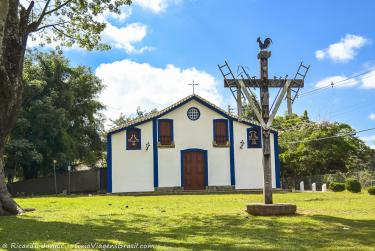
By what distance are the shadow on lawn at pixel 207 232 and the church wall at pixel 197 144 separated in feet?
61.4

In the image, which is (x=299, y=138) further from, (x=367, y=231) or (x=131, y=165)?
(x=367, y=231)

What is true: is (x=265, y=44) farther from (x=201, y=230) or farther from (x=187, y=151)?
(x=187, y=151)

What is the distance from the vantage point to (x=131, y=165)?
30.4 m

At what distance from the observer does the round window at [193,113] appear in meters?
31.4

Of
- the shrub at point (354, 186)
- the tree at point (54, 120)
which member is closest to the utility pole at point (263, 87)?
the shrub at point (354, 186)

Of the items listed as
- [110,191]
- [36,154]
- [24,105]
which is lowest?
[110,191]

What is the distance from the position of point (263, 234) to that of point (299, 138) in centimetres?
3263

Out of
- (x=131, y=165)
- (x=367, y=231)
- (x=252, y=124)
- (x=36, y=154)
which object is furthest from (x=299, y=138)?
(x=367, y=231)

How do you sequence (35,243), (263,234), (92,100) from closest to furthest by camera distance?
(35,243) → (263,234) → (92,100)

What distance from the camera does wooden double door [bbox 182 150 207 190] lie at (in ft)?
102

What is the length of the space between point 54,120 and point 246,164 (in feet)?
43.7

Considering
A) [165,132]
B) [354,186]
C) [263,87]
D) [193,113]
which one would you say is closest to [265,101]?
[263,87]

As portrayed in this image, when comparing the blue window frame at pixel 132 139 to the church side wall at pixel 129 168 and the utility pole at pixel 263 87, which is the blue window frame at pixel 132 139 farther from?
the utility pole at pixel 263 87

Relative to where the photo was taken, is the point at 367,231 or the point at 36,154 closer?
the point at 367,231
